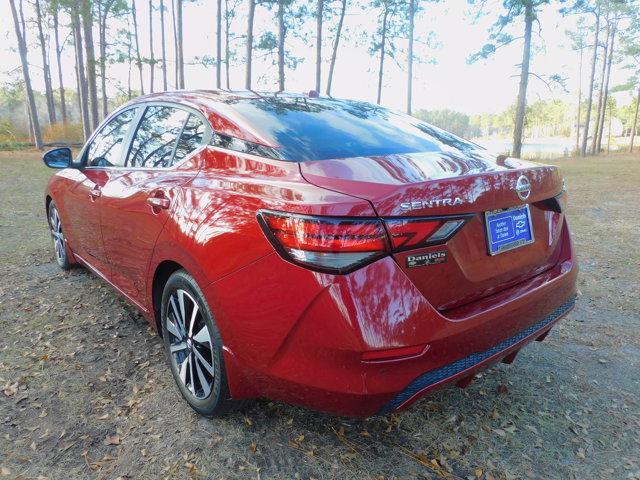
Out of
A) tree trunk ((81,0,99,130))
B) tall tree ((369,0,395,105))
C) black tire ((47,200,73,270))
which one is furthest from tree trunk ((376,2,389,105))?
black tire ((47,200,73,270))

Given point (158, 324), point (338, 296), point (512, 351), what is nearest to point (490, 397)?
point (512, 351)

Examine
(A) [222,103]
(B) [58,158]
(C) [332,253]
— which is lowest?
(C) [332,253]

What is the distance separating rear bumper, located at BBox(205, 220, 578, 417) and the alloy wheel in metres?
0.25

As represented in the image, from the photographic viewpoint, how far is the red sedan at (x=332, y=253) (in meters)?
1.57

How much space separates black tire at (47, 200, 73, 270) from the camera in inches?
169

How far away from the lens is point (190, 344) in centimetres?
226

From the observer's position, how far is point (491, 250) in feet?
6.04

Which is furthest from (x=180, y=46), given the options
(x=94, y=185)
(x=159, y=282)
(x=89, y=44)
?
(x=159, y=282)

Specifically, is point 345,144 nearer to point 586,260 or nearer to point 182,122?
point 182,122

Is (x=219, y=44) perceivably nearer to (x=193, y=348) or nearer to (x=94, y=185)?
(x=94, y=185)

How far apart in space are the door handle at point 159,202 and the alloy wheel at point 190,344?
423 millimetres

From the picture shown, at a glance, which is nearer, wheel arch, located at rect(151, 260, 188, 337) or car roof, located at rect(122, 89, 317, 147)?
car roof, located at rect(122, 89, 317, 147)

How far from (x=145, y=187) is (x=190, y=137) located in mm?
379

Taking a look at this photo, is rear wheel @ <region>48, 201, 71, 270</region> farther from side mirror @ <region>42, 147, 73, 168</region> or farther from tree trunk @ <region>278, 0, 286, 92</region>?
tree trunk @ <region>278, 0, 286, 92</region>
